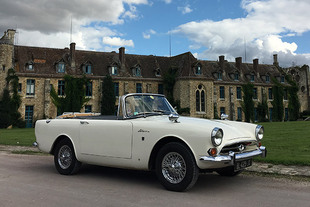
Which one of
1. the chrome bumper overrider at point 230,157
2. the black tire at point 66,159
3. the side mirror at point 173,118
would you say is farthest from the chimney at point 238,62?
the side mirror at point 173,118

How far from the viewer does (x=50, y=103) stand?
1344 inches

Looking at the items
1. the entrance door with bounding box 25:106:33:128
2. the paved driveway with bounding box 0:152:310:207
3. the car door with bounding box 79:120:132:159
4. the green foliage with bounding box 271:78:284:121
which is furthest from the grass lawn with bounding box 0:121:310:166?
the green foliage with bounding box 271:78:284:121

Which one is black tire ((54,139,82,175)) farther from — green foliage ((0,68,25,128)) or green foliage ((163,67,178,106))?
green foliage ((163,67,178,106))

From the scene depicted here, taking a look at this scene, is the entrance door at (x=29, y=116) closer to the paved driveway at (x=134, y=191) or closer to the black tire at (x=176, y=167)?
the paved driveway at (x=134, y=191)

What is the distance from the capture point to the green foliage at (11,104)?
3098 centimetres

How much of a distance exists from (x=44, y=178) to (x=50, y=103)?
3048cm

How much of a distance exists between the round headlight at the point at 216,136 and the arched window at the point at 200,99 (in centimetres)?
3367

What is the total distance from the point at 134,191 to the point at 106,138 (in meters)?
1.29

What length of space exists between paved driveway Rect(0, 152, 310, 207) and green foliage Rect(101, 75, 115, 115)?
29224 millimetres

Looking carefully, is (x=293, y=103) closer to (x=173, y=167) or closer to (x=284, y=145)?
(x=284, y=145)

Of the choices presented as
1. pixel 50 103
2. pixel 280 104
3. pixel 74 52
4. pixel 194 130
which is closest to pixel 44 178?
pixel 194 130

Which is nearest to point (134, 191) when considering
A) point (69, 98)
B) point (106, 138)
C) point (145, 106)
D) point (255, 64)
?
point (106, 138)

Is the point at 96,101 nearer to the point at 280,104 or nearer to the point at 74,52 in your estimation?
the point at 74,52

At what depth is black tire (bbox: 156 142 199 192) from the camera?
434 cm
